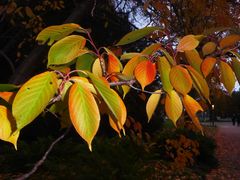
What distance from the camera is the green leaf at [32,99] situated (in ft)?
2.55

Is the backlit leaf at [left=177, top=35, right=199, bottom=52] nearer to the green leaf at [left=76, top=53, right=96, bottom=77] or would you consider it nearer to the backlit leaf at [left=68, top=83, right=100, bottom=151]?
the green leaf at [left=76, top=53, right=96, bottom=77]

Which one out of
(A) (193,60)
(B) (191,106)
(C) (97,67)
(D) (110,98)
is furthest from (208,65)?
(D) (110,98)

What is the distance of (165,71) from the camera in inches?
46.2

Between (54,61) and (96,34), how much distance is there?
989 cm

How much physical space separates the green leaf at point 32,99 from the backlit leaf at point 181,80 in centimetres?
41

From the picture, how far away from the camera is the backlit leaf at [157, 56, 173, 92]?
114 centimetres

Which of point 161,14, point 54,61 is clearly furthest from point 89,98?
point 161,14

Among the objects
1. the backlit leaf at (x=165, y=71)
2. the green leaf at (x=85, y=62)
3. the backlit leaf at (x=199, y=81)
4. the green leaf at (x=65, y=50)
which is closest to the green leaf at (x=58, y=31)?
the green leaf at (x=65, y=50)

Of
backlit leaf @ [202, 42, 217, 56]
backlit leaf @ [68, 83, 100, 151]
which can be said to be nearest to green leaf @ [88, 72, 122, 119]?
backlit leaf @ [68, 83, 100, 151]

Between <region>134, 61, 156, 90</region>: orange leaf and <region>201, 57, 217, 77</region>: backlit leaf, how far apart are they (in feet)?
0.61

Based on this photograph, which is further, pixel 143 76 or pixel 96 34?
pixel 96 34

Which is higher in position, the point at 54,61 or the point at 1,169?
the point at 54,61

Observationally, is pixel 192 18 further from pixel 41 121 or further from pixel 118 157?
pixel 41 121

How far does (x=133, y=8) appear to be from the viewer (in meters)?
8.34
